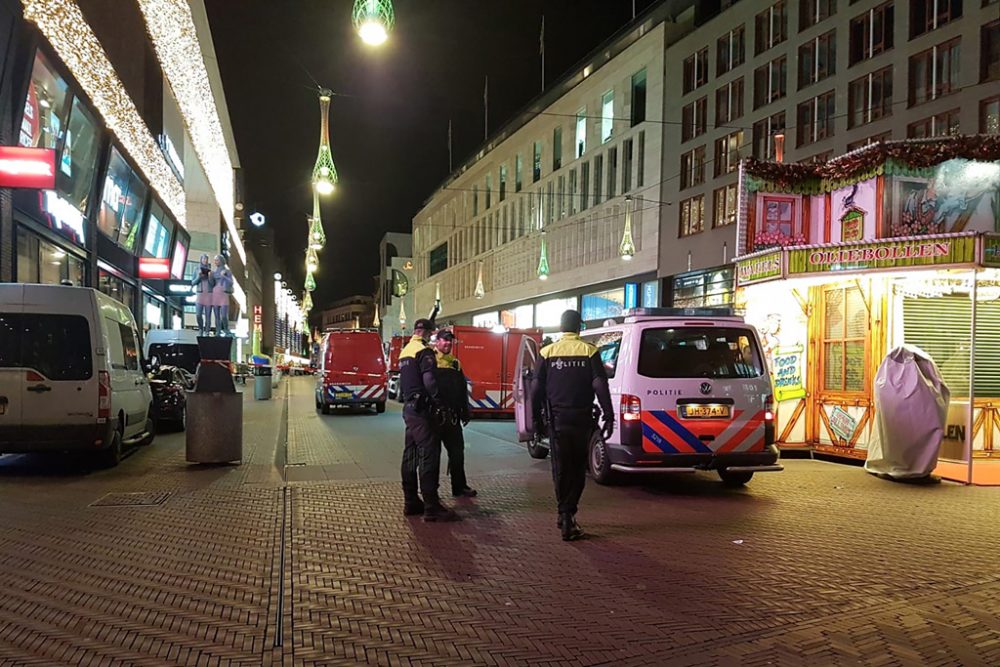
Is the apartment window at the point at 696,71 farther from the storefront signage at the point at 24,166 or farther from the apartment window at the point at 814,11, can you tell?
the storefront signage at the point at 24,166

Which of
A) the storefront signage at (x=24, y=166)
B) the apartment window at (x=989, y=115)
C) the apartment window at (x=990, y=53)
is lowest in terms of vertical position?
the storefront signage at (x=24, y=166)

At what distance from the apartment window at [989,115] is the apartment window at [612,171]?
58.1 feet

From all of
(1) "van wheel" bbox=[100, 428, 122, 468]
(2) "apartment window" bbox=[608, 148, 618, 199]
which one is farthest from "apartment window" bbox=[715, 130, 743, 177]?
(1) "van wheel" bbox=[100, 428, 122, 468]

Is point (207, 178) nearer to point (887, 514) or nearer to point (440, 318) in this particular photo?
point (440, 318)

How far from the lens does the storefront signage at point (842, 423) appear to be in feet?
35.5

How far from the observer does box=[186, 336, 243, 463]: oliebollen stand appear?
10102mm

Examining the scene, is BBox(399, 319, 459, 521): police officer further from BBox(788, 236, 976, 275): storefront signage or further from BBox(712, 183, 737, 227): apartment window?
BBox(712, 183, 737, 227): apartment window

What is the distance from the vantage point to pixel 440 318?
70.2 m

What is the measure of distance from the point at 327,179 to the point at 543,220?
113 feet

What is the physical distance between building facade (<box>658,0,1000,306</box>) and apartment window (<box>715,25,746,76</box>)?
50 millimetres

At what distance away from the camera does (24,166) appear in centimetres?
1175

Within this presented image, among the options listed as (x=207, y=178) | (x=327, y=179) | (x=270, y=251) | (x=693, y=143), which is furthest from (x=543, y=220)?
(x=270, y=251)

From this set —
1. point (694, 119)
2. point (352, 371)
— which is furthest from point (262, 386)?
point (694, 119)

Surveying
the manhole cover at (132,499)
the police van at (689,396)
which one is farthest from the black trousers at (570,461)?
the manhole cover at (132,499)
